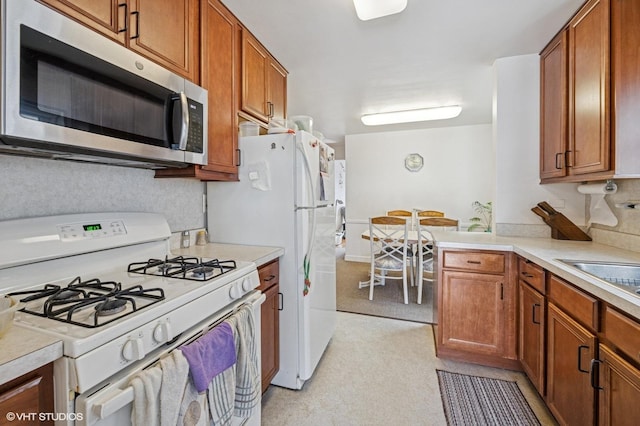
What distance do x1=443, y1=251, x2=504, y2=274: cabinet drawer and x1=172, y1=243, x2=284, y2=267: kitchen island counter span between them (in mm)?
1250

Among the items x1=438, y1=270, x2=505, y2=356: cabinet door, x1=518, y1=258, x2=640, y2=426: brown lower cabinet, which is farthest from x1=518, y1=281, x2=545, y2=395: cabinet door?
x1=438, y1=270, x2=505, y2=356: cabinet door

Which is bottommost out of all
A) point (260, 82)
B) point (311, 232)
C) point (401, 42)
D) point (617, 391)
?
point (617, 391)

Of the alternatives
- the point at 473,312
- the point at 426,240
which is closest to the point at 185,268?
the point at 473,312

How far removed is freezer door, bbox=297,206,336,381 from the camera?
1.82 m

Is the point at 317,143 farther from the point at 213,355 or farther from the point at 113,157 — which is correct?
the point at 213,355

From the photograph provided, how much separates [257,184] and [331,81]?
1.63 meters

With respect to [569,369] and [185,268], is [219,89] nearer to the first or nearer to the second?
[185,268]

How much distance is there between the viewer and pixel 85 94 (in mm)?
1011

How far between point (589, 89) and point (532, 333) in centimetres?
152

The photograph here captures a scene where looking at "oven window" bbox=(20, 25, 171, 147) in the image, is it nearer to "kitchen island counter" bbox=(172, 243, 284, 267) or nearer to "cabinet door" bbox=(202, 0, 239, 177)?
"cabinet door" bbox=(202, 0, 239, 177)

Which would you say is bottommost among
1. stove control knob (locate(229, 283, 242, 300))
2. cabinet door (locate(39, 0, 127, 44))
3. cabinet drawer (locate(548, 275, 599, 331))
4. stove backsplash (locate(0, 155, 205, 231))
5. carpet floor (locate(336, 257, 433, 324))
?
carpet floor (locate(336, 257, 433, 324))

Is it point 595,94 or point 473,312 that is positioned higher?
point 595,94

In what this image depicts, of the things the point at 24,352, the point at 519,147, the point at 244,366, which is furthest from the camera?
the point at 519,147

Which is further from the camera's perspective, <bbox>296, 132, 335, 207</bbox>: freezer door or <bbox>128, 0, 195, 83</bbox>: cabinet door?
<bbox>296, 132, 335, 207</bbox>: freezer door
